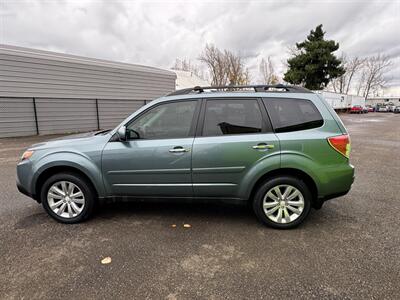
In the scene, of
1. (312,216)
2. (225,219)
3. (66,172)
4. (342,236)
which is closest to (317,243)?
(342,236)

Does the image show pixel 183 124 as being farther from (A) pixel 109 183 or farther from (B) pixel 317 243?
(B) pixel 317 243

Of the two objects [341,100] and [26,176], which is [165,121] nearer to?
[26,176]

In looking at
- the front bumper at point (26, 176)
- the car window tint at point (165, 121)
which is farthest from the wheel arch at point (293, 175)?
the front bumper at point (26, 176)

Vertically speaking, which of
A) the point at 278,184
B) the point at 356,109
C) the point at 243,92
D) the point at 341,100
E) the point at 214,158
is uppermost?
the point at 341,100

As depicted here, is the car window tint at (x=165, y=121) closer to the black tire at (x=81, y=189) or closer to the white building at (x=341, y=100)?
the black tire at (x=81, y=189)

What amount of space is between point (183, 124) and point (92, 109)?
41.5ft

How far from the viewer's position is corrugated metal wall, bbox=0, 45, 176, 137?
11.5 metres

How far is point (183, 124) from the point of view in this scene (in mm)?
3197

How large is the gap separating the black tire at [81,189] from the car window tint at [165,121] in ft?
3.13

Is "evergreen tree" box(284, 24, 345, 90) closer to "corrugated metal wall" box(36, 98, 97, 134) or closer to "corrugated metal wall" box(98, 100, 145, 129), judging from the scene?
"corrugated metal wall" box(98, 100, 145, 129)

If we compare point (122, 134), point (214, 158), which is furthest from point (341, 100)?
point (122, 134)

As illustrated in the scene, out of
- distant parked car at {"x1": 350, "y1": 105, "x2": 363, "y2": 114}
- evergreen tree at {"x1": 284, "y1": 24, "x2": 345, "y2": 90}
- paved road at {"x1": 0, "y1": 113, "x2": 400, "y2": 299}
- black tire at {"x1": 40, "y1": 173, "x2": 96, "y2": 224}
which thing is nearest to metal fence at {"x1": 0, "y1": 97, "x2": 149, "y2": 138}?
paved road at {"x1": 0, "y1": 113, "x2": 400, "y2": 299}

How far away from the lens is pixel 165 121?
10.6 ft

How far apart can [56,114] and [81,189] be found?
1150 cm
